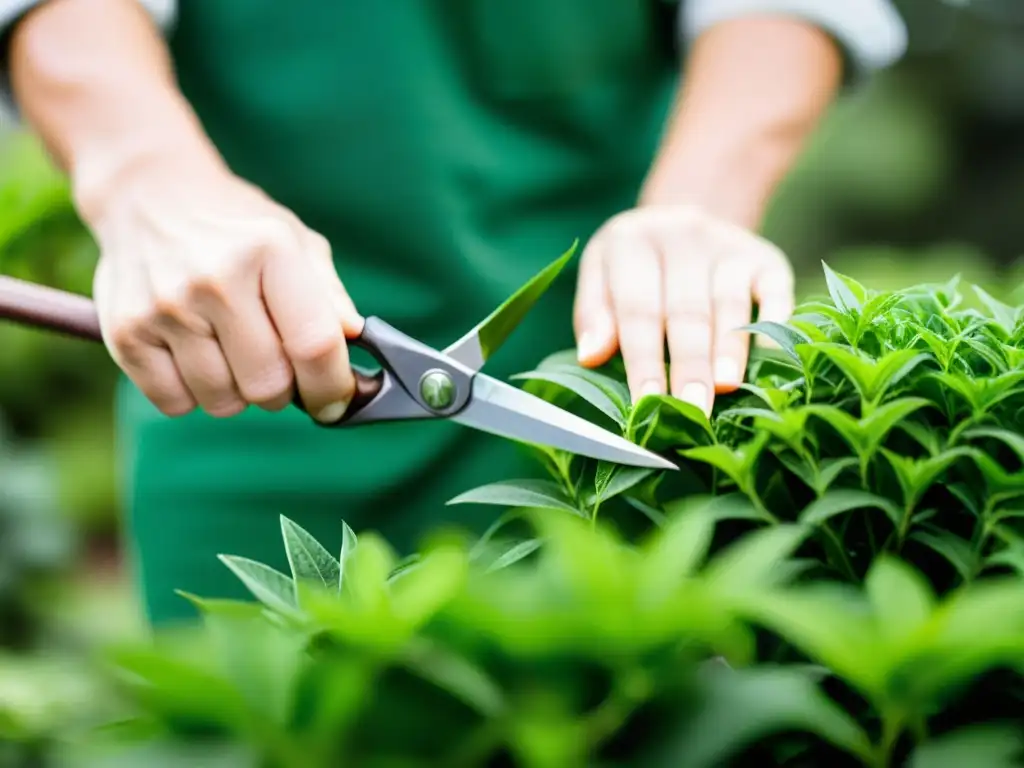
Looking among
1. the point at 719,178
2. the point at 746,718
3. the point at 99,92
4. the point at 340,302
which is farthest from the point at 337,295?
the point at 746,718

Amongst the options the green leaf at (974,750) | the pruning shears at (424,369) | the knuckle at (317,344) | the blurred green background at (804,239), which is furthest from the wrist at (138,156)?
the green leaf at (974,750)

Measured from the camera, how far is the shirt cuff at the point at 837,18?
1349 mm

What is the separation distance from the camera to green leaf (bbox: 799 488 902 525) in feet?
2.09

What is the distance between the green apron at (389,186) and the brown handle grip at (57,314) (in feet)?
1.08

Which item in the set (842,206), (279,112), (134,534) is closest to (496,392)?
(279,112)

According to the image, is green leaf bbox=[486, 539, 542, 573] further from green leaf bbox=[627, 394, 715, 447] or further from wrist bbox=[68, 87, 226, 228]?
wrist bbox=[68, 87, 226, 228]

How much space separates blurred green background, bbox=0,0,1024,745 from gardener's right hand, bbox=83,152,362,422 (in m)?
0.46

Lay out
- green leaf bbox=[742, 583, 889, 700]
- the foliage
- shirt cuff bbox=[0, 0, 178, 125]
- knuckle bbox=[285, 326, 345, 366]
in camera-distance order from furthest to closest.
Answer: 1. the foliage
2. shirt cuff bbox=[0, 0, 178, 125]
3. knuckle bbox=[285, 326, 345, 366]
4. green leaf bbox=[742, 583, 889, 700]

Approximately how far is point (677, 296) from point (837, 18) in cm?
57

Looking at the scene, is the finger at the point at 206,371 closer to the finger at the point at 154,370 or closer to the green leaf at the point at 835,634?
the finger at the point at 154,370

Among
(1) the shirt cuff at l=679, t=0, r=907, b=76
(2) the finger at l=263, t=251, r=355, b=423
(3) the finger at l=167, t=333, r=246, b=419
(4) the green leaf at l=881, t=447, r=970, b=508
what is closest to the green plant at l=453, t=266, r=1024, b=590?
(4) the green leaf at l=881, t=447, r=970, b=508

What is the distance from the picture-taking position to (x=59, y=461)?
4043 mm

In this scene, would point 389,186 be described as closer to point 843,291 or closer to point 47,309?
point 47,309

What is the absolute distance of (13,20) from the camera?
3.87 feet
